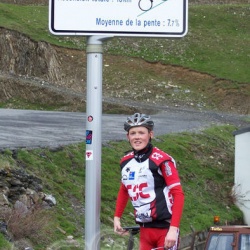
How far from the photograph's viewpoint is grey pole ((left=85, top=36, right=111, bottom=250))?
576 cm

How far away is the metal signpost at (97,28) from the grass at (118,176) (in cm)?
139

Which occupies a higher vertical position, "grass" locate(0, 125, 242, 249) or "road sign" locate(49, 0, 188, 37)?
"road sign" locate(49, 0, 188, 37)

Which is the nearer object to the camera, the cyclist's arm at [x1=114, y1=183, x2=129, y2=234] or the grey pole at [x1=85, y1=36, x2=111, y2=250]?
the grey pole at [x1=85, y1=36, x2=111, y2=250]

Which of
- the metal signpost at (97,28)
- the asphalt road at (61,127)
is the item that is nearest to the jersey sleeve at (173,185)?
the metal signpost at (97,28)

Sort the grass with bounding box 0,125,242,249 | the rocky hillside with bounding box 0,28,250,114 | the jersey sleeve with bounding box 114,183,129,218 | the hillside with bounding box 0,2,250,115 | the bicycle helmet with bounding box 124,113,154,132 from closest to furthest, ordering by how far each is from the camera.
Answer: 1. the bicycle helmet with bounding box 124,113,154,132
2. the jersey sleeve with bounding box 114,183,129,218
3. the grass with bounding box 0,125,242,249
4. the rocky hillside with bounding box 0,28,250,114
5. the hillside with bounding box 0,2,250,115

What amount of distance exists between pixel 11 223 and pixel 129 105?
3266cm

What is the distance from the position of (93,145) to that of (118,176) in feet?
51.5

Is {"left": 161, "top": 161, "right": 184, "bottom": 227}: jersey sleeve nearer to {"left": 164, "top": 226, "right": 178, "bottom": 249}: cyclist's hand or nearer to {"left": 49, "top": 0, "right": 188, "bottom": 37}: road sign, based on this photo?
{"left": 164, "top": 226, "right": 178, "bottom": 249}: cyclist's hand

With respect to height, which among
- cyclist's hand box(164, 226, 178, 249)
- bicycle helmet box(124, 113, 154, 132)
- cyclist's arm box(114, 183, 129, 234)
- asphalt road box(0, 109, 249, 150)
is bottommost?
cyclist's hand box(164, 226, 178, 249)

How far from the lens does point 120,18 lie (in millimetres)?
5816

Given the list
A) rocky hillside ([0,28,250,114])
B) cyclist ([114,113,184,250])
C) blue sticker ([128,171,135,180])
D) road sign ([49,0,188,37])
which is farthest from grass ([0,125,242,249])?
rocky hillside ([0,28,250,114])

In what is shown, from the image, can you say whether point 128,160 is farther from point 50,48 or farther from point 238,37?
point 238,37

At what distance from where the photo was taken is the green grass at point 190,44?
54.2 meters

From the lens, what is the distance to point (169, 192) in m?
6.08
